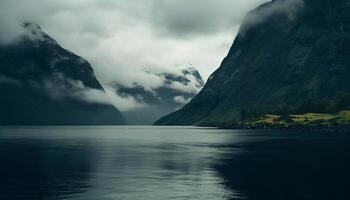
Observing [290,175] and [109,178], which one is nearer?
[109,178]

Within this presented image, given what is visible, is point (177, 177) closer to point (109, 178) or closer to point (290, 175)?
point (109, 178)

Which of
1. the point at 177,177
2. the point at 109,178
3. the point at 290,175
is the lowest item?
the point at 290,175

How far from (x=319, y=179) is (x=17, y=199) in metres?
51.0

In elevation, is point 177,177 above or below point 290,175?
above

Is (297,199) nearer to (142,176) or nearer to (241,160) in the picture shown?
(142,176)

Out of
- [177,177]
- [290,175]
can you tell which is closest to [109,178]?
[177,177]

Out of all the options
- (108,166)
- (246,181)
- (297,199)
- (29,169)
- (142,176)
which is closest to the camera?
(297,199)

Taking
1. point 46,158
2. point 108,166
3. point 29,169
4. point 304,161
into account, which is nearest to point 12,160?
point 46,158

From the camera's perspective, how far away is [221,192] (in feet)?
227

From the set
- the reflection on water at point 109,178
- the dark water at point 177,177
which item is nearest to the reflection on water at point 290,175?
the dark water at point 177,177

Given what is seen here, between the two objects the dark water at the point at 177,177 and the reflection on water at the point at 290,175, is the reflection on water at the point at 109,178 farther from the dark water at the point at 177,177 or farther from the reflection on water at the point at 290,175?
the reflection on water at the point at 290,175

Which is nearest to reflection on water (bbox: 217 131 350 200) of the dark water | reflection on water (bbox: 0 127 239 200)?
the dark water

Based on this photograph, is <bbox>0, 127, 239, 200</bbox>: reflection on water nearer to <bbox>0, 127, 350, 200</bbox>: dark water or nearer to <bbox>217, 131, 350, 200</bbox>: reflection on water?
<bbox>0, 127, 350, 200</bbox>: dark water

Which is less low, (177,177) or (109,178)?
(109,178)
